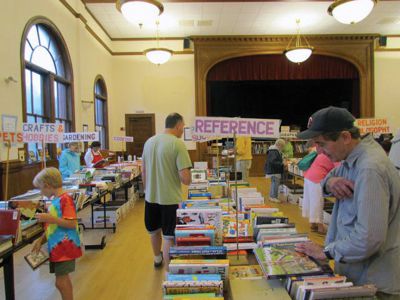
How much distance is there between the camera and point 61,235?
7.41ft

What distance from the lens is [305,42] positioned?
10.7 m

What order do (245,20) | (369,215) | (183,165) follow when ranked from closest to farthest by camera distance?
(369,215) → (183,165) → (245,20)

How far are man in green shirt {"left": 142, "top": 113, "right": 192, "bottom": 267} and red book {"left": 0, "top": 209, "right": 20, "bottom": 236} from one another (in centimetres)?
119

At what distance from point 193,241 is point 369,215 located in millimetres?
951

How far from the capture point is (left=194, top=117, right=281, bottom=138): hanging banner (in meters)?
1.97

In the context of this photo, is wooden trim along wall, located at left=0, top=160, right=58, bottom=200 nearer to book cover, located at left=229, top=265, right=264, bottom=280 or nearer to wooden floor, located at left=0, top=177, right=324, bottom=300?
wooden floor, located at left=0, top=177, right=324, bottom=300

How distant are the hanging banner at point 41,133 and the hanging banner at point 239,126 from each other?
1.96 meters

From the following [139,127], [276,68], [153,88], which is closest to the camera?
[153,88]

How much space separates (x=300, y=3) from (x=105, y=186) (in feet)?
22.1

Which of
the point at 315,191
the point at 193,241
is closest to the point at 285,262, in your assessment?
the point at 193,241

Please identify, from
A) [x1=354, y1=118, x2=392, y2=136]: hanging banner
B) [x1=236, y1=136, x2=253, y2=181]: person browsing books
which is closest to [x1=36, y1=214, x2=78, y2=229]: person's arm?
[x1=354, y1=118, x2=392, y2=136]: hanging banner

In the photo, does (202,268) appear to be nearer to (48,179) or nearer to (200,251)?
(200,251)

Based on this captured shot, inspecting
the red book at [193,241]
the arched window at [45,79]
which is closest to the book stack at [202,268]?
the red book at [193,241]

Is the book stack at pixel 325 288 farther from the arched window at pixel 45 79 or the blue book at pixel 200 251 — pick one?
the arched window at pixel 45 79
